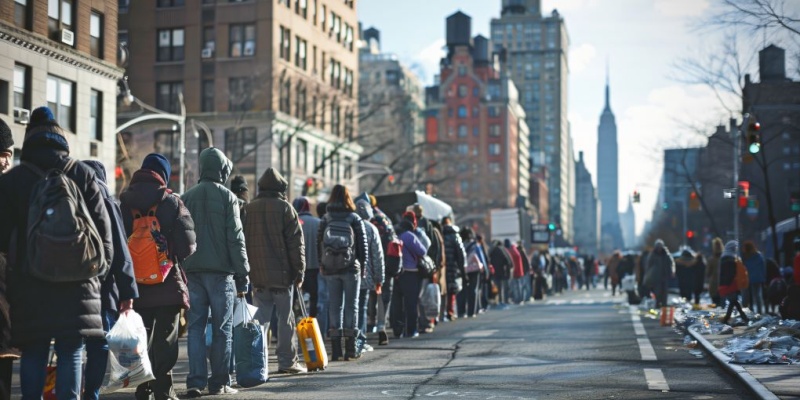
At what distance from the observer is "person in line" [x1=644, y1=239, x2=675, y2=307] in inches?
1136

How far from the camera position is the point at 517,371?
12.1m

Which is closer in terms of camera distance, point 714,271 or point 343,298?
point 343,298

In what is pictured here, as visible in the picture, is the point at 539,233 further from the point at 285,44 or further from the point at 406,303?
the point at 406,303

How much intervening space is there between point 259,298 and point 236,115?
49.9 m

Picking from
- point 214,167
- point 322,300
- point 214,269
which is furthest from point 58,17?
point 214,269

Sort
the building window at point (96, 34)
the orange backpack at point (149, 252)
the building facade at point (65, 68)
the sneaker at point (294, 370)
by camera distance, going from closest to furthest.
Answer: the orange backpack at point (149, 252)
the sneaker at point (294, 370)
the building facade at point (65, 68)
the building window at point (96, 34)

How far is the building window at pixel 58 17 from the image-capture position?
1350 inches

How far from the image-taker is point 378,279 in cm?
1448

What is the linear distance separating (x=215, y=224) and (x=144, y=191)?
116 centimetres

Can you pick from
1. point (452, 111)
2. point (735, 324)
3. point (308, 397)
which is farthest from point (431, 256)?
point (452, 111)

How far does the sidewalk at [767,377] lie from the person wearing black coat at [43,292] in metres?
5.30

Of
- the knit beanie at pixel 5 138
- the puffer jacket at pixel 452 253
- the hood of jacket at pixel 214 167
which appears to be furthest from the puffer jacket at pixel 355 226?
the puffer jacket at pixel 452 253

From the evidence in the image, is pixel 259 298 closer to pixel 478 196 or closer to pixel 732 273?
pixel 732 273

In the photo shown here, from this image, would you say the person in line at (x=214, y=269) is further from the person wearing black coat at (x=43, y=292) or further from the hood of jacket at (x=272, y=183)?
the person wearing black coat at (x=43, y=292)
